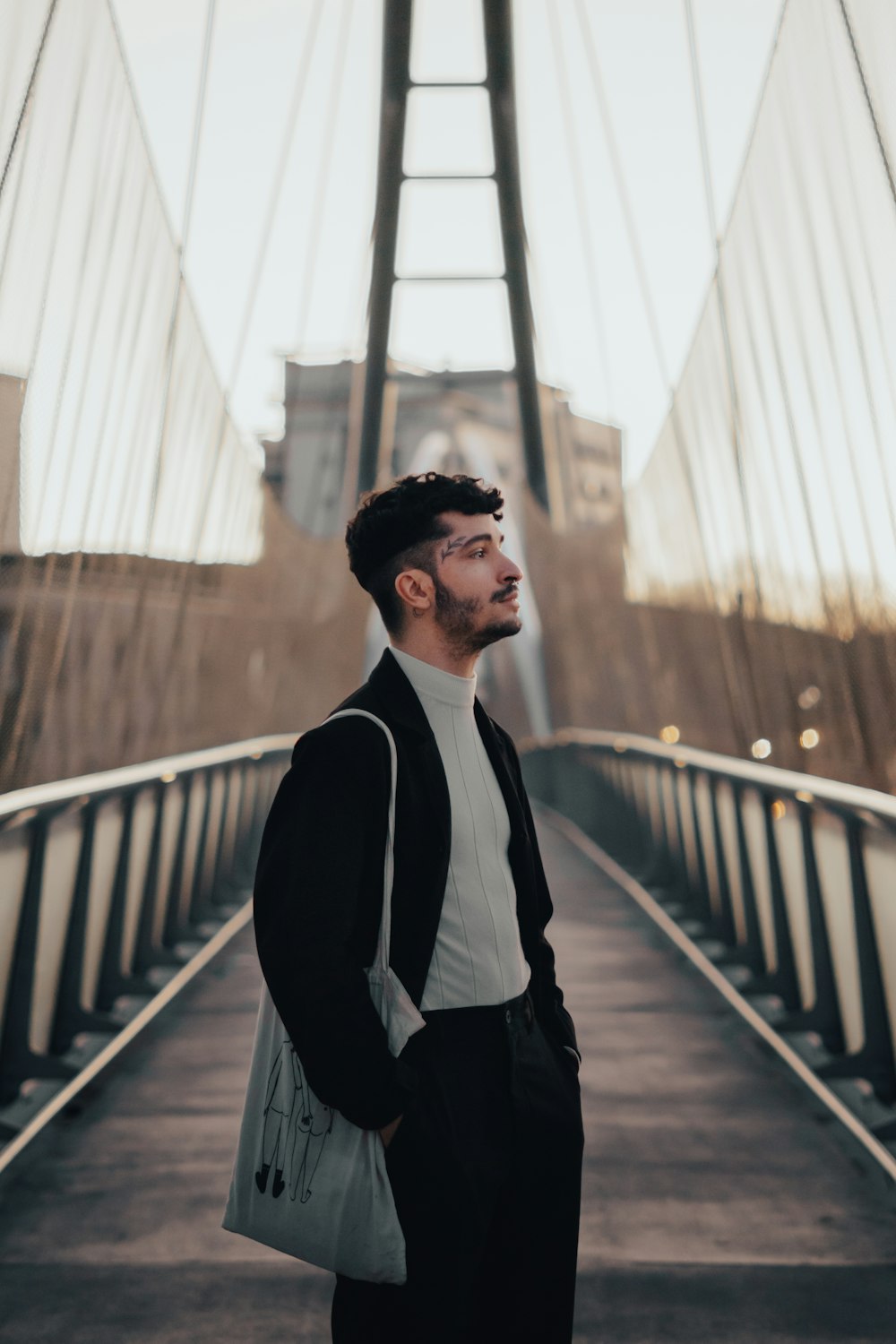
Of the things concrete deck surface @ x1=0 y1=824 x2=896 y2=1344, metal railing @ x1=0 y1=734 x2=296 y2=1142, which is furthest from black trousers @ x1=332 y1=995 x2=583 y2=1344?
metal railing @ x1=0 y1=734 x2=296 y2=1142

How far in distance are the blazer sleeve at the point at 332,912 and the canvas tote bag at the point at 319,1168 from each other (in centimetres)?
3

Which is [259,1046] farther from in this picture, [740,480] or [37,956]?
[740,480]

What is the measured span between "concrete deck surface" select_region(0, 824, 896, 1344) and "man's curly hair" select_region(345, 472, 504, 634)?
1.48 m

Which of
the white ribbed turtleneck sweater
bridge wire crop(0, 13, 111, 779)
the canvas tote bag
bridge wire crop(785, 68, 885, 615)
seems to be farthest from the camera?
bridge wire crop(785, 68, 885, 615)

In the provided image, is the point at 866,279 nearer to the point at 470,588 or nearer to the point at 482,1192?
the point at 470,588

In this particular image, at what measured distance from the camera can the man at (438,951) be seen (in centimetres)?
115

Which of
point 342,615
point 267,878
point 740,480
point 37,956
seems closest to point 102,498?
point 37,956

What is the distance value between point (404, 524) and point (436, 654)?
178mm

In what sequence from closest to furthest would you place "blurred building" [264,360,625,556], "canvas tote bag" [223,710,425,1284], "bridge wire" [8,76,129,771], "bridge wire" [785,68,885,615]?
"canvas tote bag" [223,710,425,1284] < "bridge wire" [8,76,129,771] < "bridge wire" [785,68,885,615] < "blurred building" [264,360,625,556]

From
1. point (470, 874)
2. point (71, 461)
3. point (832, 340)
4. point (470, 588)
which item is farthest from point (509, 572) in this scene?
point (71, 461)

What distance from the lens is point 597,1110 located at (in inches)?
119

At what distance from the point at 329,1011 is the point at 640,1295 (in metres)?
1.38

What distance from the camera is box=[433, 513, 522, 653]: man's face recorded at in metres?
1.36

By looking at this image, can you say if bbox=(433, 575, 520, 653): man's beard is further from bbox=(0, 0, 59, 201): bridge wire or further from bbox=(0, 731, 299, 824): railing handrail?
bbox=(0, 0, 59, 201): bridge wire
